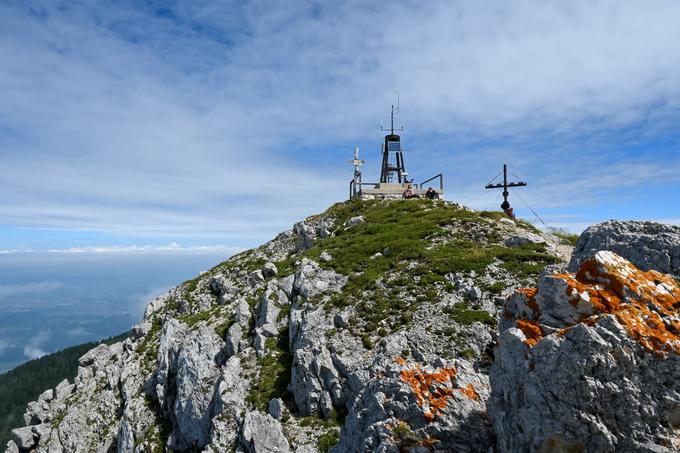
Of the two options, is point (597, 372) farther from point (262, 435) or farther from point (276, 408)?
point (276, 408)

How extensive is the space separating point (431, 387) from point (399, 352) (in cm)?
710

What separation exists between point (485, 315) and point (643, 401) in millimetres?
11571

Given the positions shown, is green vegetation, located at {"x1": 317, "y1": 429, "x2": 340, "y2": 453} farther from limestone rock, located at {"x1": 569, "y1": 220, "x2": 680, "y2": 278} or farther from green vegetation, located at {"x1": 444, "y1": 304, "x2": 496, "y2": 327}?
limestone rock, located at {"x1": 569, "y1": 220, "x2": 680, "y2": 278}

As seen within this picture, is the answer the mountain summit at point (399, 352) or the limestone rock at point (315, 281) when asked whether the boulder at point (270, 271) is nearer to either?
the mountain summit at point (399, 352)

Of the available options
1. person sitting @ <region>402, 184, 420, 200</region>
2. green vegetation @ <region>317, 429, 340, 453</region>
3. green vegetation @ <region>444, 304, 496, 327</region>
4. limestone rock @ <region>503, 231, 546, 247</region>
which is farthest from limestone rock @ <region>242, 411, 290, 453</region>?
person sitting @ <region>402, 184, 420, 200</region>

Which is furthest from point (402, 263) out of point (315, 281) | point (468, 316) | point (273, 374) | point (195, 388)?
point (195, 388)

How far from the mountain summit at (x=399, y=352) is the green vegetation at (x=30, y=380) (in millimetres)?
128525

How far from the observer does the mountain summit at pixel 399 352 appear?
8.20 metres

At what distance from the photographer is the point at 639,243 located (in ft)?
46.1

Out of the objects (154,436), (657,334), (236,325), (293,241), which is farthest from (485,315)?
(293,241)

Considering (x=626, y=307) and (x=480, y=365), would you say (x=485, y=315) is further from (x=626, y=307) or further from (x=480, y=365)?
(x=626, y=307)

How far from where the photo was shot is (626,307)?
9.04m

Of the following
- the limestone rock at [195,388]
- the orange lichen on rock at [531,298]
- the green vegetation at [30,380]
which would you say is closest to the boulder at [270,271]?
the limestone rock at [195,388]

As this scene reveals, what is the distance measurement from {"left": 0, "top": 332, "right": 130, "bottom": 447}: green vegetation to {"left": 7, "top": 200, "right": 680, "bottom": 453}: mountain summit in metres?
129
